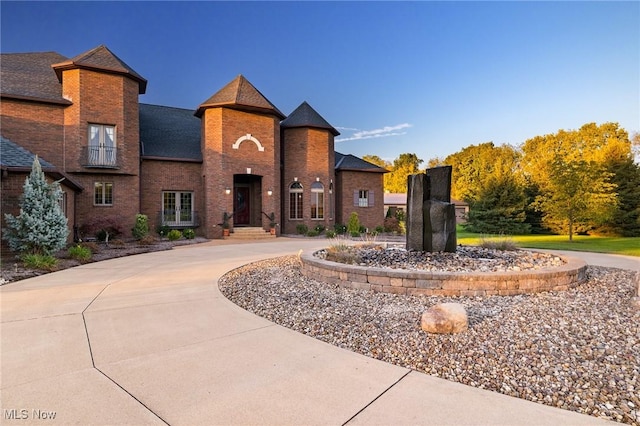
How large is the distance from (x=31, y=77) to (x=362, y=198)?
2032cm

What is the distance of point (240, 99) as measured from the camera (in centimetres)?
1873

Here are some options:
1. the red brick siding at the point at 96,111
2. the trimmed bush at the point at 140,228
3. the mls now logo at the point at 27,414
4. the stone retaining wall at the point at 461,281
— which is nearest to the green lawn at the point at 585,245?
the stone retaining wall at the point at 461,281

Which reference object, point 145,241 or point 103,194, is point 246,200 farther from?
point 103,194

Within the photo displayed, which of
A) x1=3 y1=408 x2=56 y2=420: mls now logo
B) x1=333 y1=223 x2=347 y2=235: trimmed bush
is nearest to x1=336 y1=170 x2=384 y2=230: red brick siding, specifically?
x1=333 y1=223 x2=347 y2=235: trimmed bush

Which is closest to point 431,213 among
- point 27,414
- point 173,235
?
point 27,414

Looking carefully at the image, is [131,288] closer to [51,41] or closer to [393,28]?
[393,28]

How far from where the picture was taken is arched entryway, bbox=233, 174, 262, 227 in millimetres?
21172

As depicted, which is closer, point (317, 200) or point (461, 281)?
point (461, 281)

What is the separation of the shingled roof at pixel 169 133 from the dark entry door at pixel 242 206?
3.33 m

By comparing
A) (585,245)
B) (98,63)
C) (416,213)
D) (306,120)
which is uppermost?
(98,63)

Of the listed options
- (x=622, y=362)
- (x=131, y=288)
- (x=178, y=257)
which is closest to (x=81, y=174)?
(x=178, y=257)

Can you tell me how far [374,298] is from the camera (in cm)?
558

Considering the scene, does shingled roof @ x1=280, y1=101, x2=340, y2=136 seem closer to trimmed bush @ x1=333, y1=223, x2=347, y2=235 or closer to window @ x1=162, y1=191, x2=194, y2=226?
trimmed bush @ x1=333, y1=223, x2=347, y2=235

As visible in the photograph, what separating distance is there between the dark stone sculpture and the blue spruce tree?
32.5 ft
